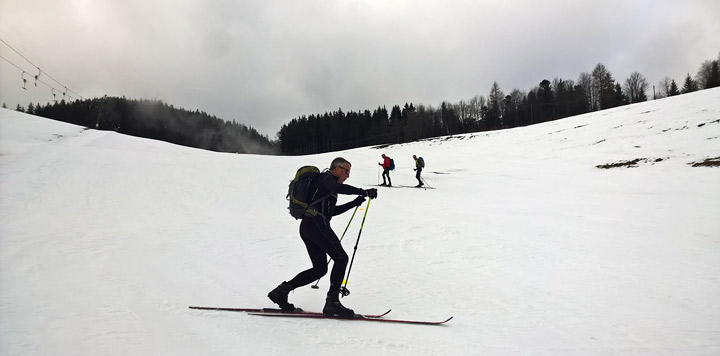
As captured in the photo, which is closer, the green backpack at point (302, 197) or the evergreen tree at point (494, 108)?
the green backpack at point (302, 197)

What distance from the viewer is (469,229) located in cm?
928

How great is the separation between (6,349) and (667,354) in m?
6.34

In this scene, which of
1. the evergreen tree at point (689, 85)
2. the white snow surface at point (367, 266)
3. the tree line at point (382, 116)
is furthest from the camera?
the tree line at point (382, 116)

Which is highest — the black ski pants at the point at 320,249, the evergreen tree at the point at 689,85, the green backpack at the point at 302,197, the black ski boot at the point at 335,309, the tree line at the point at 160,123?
the tree line at the point at 160,123

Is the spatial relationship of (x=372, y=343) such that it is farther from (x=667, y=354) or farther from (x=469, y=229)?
(x=469, y=229)

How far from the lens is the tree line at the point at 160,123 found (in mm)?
109062

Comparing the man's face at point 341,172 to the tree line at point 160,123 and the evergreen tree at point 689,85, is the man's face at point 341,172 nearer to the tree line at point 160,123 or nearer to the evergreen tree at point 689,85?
the evergreen tree at point 689,85

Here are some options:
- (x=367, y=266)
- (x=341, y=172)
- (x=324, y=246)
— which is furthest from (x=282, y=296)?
(x=367, y=266)

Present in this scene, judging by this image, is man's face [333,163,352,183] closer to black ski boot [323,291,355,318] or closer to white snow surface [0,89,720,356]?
black ski boot [323,291,355,318]

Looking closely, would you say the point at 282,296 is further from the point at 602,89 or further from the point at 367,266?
the point at 602,89

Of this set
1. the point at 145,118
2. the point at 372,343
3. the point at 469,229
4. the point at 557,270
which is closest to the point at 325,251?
the point at 372,343

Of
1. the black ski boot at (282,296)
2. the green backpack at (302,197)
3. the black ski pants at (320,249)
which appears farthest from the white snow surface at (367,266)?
the green backpack at (302,197)

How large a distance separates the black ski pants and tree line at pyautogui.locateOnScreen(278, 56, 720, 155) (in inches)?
3413

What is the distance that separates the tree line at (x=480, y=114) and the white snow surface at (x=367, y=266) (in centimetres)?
7687
